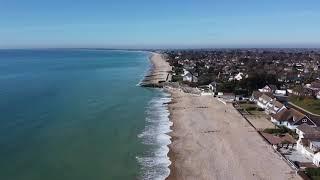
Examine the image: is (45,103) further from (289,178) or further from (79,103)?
(289,178)

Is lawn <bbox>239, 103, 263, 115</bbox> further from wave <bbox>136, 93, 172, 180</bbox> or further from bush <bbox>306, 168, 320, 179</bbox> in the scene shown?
bush <bbox>306, 168, 320, 179</bbox>

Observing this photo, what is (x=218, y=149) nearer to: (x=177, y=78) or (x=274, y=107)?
(x=274, y=107)

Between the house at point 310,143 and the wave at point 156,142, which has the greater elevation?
the house at point 310,143

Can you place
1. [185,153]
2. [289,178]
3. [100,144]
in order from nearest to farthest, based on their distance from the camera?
[289,178] → [185,153] → [100,144]

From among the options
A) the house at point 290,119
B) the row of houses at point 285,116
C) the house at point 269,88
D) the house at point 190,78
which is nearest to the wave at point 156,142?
the house at point 290,119

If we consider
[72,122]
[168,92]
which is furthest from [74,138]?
[168,92]

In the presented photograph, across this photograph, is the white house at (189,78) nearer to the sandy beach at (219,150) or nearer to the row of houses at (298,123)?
the row of houses at (298,123)
